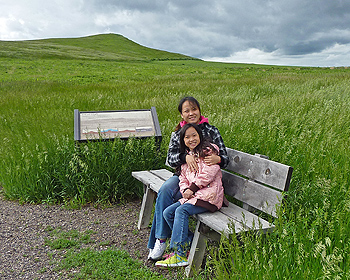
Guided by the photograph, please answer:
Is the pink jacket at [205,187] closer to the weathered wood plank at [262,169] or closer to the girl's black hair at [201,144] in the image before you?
the girl's black hair at [201,144]

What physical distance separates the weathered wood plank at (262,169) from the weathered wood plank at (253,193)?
67 mm

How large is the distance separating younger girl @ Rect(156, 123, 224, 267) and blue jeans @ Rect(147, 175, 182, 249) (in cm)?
11

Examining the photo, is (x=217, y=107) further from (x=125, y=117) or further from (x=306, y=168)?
(x=306, y=168)

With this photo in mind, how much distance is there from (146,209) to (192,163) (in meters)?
1.23

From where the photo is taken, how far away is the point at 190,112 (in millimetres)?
4055

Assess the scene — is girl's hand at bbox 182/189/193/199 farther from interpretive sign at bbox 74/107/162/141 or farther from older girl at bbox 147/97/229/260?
interpretive sign at bbox 74/107/162/141

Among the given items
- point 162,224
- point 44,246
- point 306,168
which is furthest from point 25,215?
point 306,168

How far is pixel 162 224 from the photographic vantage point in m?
3.79

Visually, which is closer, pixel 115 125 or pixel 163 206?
pixel 163 206

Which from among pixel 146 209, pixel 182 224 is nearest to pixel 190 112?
pixel 182 224

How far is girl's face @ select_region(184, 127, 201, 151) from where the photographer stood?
3.79 metres

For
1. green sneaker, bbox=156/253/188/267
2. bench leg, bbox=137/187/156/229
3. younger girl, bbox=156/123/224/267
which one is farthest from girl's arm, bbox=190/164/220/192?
bench leg, bbox=137/187/156/229

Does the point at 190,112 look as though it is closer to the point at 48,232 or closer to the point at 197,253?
the point at 197,253

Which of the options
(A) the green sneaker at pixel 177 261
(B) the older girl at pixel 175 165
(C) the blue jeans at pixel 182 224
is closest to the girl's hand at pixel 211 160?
(B) the older girl at pixel 175 165
